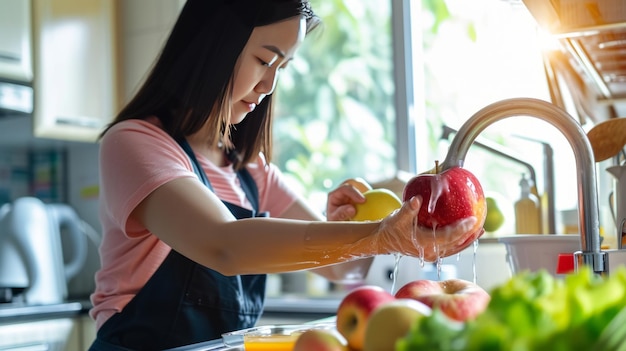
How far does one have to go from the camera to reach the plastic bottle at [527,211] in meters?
1.86

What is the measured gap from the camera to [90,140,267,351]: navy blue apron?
1410mm

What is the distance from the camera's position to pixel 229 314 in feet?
4.84

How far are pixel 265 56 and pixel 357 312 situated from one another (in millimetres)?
771

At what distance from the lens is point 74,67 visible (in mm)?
2910

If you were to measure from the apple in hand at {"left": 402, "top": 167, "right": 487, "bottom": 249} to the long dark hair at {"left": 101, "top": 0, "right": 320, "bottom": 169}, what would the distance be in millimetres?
539

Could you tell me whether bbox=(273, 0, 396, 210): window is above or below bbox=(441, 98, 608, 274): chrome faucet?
above

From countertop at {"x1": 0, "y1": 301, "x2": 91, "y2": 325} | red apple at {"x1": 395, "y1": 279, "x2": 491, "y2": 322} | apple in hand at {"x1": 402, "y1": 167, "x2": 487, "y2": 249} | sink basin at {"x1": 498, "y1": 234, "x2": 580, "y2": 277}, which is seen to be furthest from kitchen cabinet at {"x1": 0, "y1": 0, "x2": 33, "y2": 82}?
red apple at {"x1": 395, "y1": 279, "x2": 491, "y2": 322}

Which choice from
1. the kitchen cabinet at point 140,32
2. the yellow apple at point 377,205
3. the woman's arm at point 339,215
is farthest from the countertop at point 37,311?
the yellow apple at point 377,205

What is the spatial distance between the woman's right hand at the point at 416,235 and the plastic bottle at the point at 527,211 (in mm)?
869

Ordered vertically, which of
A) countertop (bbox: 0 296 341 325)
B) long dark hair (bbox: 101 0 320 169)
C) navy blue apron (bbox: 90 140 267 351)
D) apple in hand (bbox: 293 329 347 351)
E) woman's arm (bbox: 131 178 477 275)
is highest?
long dark hair (bbox: 101 0 320 169)

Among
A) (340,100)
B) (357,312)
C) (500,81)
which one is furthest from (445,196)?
(340,100)

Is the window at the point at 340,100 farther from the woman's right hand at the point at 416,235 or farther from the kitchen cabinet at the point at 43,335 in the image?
the woman's right hand at the point at 416,235

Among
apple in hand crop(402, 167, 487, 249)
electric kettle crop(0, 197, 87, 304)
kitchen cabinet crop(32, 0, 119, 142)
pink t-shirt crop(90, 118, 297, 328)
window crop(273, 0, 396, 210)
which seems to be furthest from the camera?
window crop(273, 0, 396, 210)

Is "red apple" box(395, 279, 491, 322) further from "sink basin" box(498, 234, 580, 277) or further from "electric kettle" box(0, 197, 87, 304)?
"electric kettle" box(0, 197, 87, 304)
